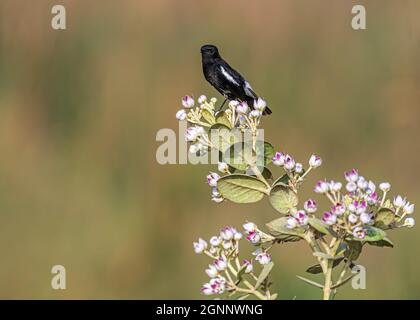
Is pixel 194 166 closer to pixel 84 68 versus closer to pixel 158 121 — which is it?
pixel 158 121

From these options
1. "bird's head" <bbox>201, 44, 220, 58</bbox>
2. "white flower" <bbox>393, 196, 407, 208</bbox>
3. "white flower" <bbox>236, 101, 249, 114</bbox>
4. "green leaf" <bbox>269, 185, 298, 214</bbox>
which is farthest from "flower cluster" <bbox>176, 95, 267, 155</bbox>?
"bird's head" <bbox>201, 44, 220, 58</bbox>

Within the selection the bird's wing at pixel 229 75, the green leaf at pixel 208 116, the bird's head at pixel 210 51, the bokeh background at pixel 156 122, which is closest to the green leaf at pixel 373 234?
the green leaf at pixel 208 116

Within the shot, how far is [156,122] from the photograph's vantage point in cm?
399

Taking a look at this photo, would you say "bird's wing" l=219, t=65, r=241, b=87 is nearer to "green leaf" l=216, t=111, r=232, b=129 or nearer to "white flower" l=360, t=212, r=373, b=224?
"green leaf" l=216, t=111, r=232, b=129

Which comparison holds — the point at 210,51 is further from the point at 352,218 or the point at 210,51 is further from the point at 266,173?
the point at 352,218

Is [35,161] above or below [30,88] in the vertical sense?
below

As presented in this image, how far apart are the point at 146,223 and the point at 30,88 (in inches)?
39.5

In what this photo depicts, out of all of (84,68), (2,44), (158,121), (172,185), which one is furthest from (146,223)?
(2,44)

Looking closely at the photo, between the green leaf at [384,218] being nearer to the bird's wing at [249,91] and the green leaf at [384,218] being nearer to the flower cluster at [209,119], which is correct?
the flower cluster at [209,119]

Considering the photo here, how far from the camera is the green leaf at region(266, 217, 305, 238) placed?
3.60ft

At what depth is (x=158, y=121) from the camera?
13.1 ft

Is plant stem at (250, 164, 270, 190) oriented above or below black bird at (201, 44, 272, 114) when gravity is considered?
below

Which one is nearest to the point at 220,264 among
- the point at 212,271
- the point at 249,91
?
the point at 212,271

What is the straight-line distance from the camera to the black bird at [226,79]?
1.81m
